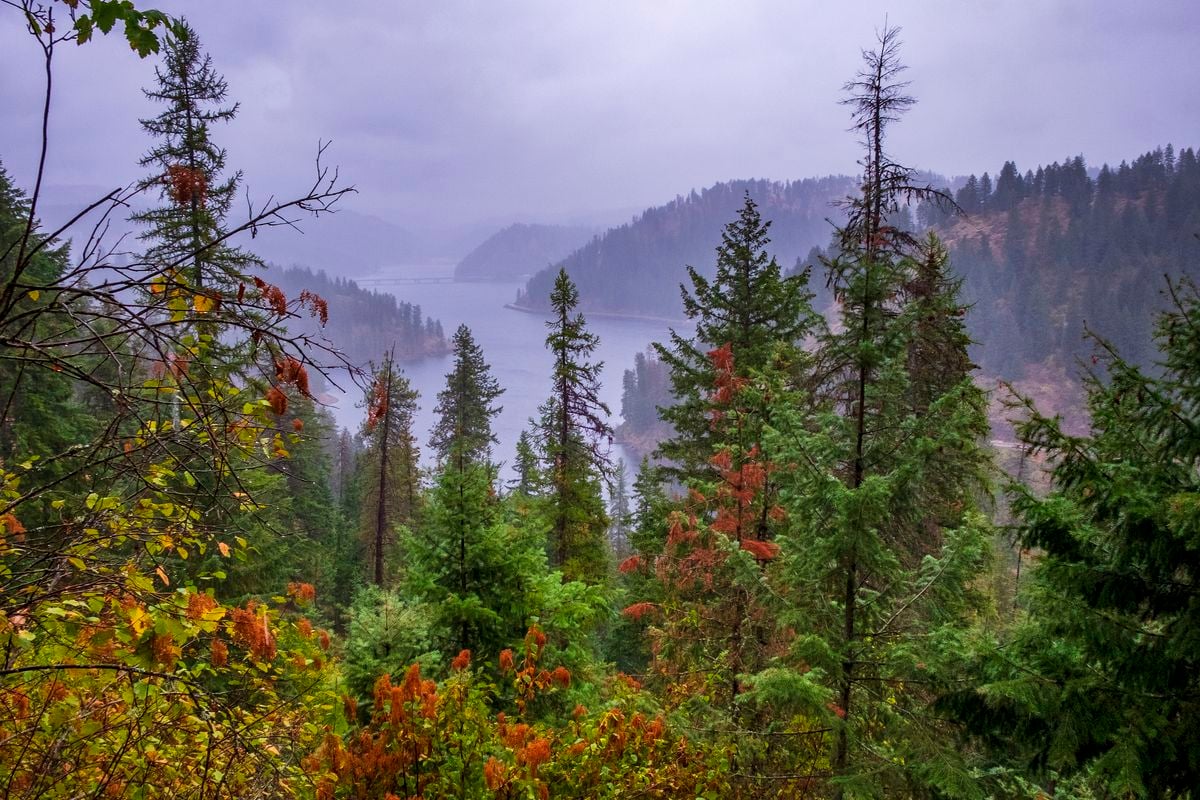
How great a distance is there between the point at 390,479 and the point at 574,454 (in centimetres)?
1110

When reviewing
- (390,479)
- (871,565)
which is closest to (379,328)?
(390,479)

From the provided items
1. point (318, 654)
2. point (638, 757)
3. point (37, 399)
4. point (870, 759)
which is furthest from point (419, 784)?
point (37, 399)

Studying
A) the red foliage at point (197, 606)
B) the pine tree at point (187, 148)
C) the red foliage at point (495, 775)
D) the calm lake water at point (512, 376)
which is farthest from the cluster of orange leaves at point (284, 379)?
Result: the calm lake water at point (512, 376)

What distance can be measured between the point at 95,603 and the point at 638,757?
360cm

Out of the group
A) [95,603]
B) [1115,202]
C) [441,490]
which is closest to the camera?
[95,603]

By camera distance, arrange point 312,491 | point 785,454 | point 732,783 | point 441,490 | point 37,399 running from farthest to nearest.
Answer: point 312,491 → point 37,399 → point 441,490 → point 732,783 → point 785,454

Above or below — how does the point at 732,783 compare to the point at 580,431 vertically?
below

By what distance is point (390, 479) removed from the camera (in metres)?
23.8

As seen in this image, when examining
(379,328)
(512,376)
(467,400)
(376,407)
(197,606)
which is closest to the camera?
(197,606)

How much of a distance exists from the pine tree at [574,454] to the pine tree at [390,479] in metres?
5.46

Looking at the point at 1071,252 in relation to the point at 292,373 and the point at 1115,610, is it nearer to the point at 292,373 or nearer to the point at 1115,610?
the point at 1115,610

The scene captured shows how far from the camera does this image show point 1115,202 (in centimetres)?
11231

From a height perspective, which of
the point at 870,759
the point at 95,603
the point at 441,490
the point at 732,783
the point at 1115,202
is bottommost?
the point at 732,783

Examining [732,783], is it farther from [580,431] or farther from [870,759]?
[580,431]
